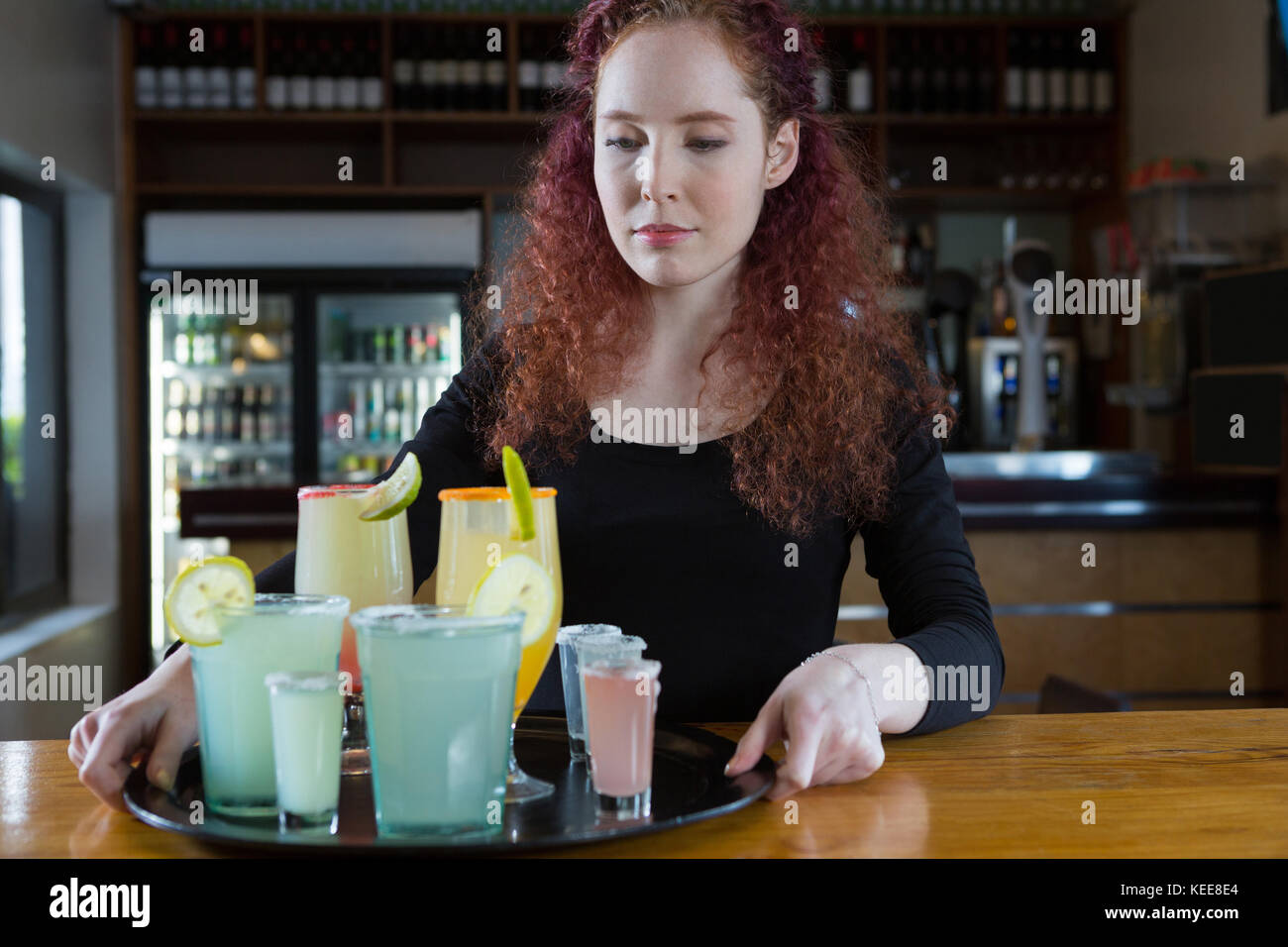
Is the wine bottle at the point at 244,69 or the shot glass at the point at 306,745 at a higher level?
the wine bottle at the point at 244,69

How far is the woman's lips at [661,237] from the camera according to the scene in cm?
126

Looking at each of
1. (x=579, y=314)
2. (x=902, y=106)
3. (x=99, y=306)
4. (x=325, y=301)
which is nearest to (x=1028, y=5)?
(x=902, y=106)

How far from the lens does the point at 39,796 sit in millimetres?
923

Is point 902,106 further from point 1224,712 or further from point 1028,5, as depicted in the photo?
point 1224,712

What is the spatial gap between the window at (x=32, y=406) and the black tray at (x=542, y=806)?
365 cm

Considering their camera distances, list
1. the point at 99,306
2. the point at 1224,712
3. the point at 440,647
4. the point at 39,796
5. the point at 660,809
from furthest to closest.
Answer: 1. the point at 99,306
2. the point at 1224,712
3. the point at 39,796
4. the point at 660,809
5. the point at 440,647

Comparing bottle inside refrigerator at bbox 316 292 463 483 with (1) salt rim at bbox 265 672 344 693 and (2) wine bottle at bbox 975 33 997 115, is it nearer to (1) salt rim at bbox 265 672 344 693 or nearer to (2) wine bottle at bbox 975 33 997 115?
(2) wine bottle at bbox 975 33 997 115

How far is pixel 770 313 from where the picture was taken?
143 cm

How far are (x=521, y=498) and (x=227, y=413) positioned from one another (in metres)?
4.28

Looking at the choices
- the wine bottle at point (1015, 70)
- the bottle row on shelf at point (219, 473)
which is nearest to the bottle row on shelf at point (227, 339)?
the bottle row on shelf at point (219, 473)

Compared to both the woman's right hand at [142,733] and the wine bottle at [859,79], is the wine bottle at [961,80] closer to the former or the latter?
the wine bottle at [859,79]

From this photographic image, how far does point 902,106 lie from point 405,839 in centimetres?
462

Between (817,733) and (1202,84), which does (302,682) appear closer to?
(817,733)

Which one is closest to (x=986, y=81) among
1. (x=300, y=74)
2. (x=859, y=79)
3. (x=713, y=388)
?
(x=859, y=79)
